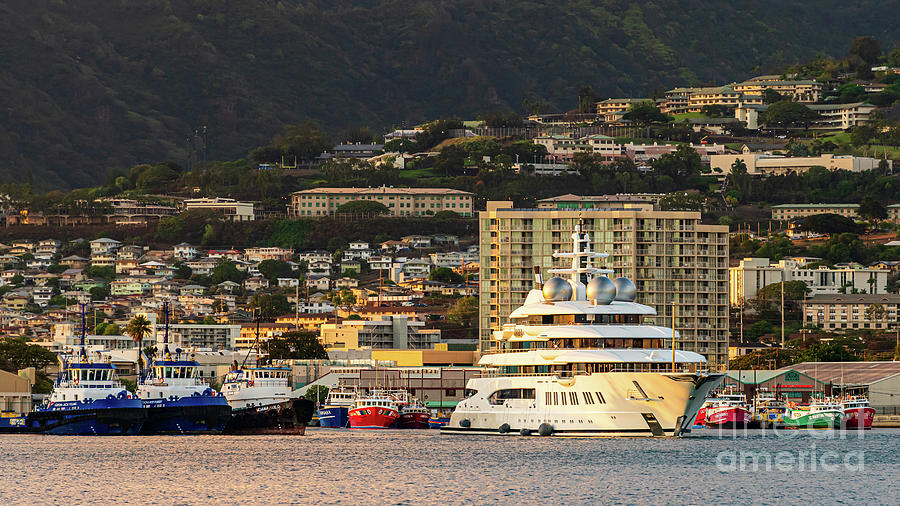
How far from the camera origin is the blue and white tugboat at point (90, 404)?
398 ft

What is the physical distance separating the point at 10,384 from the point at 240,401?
81.6 feet

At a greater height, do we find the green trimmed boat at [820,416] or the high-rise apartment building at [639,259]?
the high-rise apartment building at [639,259]

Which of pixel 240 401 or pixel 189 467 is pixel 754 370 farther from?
pixel 189 467

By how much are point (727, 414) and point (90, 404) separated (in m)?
46.8

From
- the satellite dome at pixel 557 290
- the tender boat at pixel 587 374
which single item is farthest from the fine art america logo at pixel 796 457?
the satellite dome at pixel 557 290

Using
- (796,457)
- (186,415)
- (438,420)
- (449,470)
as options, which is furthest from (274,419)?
(796,457)

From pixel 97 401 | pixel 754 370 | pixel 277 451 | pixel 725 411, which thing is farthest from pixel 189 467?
pixel 754 370

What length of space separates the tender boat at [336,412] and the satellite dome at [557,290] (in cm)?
3218

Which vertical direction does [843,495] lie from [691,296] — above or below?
below

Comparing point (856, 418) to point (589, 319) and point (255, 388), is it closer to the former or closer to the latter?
point (589, 319)

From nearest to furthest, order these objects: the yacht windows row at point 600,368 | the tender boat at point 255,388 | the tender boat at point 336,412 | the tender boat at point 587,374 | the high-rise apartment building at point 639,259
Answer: the tender boat at point 587,374 < the yacht windows row at point 600,368 < the tender boat at point 255,388 < the tender boat at point 336,412 < the high-rise apartment building at point 639,259

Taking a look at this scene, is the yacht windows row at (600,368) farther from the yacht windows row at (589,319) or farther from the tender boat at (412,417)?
the tender boat at (412,417)

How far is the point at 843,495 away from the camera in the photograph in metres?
82.6

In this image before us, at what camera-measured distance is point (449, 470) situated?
9438 cm
